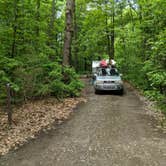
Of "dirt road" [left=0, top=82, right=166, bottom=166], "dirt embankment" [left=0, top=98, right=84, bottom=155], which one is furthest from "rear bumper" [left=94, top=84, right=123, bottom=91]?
"dirt road" [left=0, top=82, right=166, bottom=166]

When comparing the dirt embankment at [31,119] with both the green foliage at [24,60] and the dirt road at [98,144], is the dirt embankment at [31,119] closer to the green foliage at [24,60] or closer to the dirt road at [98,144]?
the dirt road at [98,144]

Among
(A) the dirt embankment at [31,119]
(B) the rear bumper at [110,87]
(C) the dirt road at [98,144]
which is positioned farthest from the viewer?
(B) the rear bumper at [110,87]

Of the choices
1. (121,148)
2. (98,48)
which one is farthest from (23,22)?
(98,48)

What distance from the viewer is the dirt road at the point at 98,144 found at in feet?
17.9

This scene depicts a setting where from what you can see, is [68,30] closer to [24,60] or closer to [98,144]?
[24,60]

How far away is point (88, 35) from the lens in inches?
1134

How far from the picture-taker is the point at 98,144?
6.50 m

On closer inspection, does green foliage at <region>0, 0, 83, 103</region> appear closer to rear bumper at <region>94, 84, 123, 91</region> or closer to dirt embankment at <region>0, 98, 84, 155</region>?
dirt embankment at <region>0, 98, 84, 155</region>

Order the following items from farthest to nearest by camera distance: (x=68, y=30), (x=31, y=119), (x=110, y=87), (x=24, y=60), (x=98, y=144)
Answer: (x=110, y=87)
(x=68, y=30)
(x=24, y=60)
(x=31, y=119)
(x=98, y=144)

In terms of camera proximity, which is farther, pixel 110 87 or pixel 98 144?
pixel 110 87

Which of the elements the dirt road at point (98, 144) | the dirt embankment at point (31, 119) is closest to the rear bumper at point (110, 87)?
the dirt embankment at point (31, 119)

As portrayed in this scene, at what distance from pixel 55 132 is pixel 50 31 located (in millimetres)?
13997

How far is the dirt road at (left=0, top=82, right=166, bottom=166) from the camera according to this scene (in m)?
5.46

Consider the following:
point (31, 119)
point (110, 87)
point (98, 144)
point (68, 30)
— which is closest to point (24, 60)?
point (68, 30)
